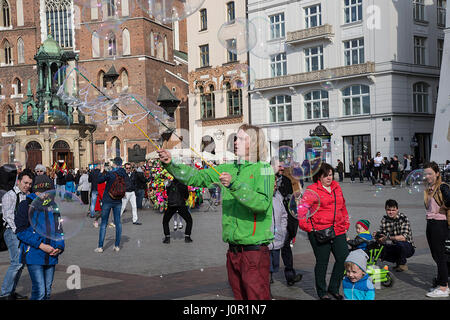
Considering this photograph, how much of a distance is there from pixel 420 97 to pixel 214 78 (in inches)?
633

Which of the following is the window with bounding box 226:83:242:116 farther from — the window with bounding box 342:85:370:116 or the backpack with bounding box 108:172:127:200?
the backpack with bounding box 108:172:127:200

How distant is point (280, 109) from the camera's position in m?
43.8

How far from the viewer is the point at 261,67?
44.2 meters

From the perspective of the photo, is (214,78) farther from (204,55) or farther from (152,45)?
(152,45)

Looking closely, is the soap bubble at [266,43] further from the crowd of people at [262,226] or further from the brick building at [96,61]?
the crowd of people at [262,226]

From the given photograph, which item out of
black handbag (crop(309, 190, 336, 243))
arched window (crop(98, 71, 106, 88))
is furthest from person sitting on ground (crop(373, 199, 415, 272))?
arched window (crop(98, 71, 106, 88))

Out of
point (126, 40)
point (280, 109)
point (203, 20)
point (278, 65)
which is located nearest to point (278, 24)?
point (278, 65)

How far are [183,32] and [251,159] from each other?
2523 inches

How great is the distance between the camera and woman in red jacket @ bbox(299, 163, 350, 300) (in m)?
6.97

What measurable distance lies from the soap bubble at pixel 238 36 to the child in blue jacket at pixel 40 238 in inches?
316

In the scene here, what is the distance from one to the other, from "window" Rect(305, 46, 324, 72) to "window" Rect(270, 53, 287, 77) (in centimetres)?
204

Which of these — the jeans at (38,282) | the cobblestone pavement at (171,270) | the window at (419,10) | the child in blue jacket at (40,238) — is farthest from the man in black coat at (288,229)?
the window at (419,10)
